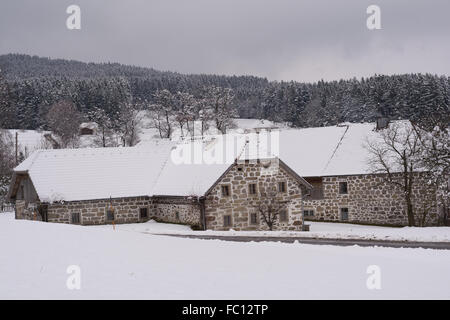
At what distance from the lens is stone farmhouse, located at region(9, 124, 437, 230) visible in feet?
113

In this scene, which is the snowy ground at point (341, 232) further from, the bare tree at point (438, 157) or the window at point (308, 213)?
the bare tree at point (438, 157)

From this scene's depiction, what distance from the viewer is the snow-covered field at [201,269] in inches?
439

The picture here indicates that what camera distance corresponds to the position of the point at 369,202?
130ft

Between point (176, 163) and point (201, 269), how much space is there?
27.0m

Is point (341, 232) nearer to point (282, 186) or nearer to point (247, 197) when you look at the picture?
point (282, 186)

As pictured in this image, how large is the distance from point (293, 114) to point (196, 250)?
10249 centimetres

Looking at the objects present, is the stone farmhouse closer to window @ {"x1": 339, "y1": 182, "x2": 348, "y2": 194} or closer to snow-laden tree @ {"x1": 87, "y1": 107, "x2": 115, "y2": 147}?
window @ {"x1": 339, "y1": 182, "x2": 348, "y2": 194}

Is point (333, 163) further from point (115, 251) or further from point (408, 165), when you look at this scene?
point (115, 251)

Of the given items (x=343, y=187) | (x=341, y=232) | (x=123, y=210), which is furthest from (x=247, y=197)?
(x=343, y=187)

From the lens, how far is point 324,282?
1245 centimetres

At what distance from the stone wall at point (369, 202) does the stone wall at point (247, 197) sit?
693cm

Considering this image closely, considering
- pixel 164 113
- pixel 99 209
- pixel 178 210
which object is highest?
pixel 164 113

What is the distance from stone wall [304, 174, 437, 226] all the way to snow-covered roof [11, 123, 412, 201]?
1.14 m

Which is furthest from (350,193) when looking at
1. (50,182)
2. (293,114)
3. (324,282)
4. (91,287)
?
(293,114)
